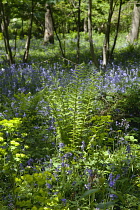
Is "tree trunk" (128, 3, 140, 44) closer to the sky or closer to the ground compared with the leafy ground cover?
closer to the sky

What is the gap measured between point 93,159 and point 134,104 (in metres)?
1.76

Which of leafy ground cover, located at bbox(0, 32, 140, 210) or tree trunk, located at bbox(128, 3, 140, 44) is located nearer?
leafy ground cover, located at bbox(0, 32, 140, 210)

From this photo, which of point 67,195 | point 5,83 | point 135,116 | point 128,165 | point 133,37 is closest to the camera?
point 67,195

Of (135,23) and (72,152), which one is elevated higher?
(135,23)

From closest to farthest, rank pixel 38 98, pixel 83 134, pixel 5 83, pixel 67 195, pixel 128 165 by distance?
pixel 67 195, pixel 128 165, pixel 83 134, pixel 38 98, pixel 5 83

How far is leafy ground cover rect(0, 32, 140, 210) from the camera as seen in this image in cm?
221

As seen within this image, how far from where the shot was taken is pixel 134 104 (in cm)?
427

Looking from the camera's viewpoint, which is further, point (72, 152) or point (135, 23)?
point (135, 23)

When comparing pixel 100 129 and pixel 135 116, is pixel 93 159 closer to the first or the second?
pixel 100 129

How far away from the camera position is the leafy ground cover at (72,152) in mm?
2211

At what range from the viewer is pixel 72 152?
3072 mm

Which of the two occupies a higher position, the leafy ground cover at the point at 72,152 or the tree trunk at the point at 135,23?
the tree trunk at the point at 135,23

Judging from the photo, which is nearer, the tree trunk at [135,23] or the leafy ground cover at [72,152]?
the leafy ground cover at [72,152]

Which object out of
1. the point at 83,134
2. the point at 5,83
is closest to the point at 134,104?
the point at 83,134
